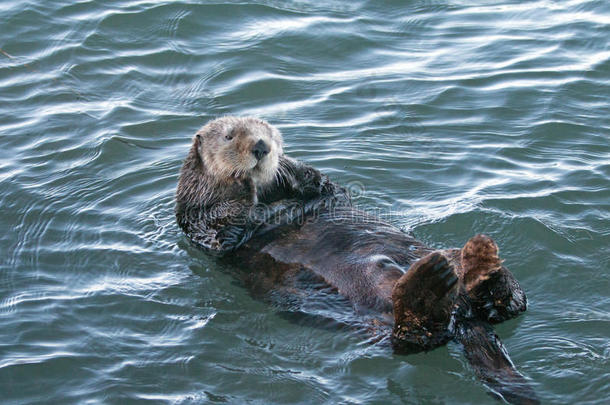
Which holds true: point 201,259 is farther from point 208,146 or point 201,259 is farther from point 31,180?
point 31,180

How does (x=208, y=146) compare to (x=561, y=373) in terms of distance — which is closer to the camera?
(x=561, y=373)

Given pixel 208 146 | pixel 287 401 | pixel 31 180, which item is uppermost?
pixel 208 146

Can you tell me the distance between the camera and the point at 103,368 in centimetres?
415

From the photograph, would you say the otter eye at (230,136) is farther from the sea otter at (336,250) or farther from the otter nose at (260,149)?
the otter nose at (260,149)

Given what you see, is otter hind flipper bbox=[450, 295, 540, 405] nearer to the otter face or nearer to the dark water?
the dark water

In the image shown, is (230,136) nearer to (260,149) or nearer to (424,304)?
(260,149)

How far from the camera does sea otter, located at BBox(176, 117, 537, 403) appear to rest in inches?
145

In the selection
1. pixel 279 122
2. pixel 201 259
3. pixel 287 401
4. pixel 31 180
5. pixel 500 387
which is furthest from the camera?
pixel 279 122

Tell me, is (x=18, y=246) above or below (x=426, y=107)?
below

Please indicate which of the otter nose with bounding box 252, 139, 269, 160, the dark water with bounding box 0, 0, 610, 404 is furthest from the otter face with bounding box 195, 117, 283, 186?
the dark water with bounding box 0, 0, 610, 404

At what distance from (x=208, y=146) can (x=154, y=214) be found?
0.90 m

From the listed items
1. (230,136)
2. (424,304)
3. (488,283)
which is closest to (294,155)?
(230,136)

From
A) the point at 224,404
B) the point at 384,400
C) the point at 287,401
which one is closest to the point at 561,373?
the point at 384,400

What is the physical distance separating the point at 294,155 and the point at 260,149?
1797mm
